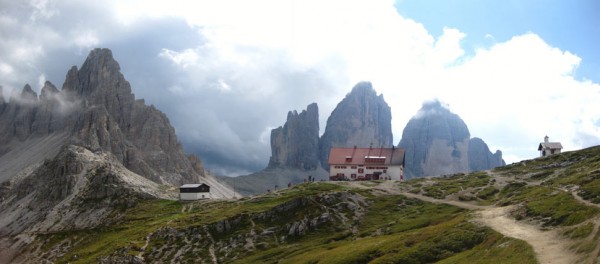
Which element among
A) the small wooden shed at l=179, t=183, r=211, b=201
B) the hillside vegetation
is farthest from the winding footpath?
the small wooden shed at l=179, t=183, r=211, b=201

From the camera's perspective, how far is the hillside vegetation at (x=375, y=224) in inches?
2544

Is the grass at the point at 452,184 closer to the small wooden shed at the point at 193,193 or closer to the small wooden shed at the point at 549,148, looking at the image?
the small wooden shed at the point at 549,148

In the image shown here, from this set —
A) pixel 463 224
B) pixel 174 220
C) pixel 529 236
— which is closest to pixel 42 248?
pixel 174 220

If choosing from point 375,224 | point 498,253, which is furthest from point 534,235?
point 375,224

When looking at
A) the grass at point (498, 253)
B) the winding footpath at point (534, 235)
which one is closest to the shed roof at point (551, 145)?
the winding footpath at point (534, 235)

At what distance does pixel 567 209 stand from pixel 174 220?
102114mm

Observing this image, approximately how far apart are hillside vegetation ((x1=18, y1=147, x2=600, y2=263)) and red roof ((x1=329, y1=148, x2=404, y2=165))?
21829 millimetres

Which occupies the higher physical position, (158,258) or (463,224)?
(463,224)

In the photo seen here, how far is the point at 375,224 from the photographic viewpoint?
104062 millimetres

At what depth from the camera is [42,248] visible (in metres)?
166

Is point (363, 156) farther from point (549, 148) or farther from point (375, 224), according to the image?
point (375, 224)

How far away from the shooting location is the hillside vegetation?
212 ft

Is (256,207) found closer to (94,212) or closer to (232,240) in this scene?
(232,240)

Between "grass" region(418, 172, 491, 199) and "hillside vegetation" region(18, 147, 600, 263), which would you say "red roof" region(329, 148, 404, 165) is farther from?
"grass" region(418, 172, 491, 199)
